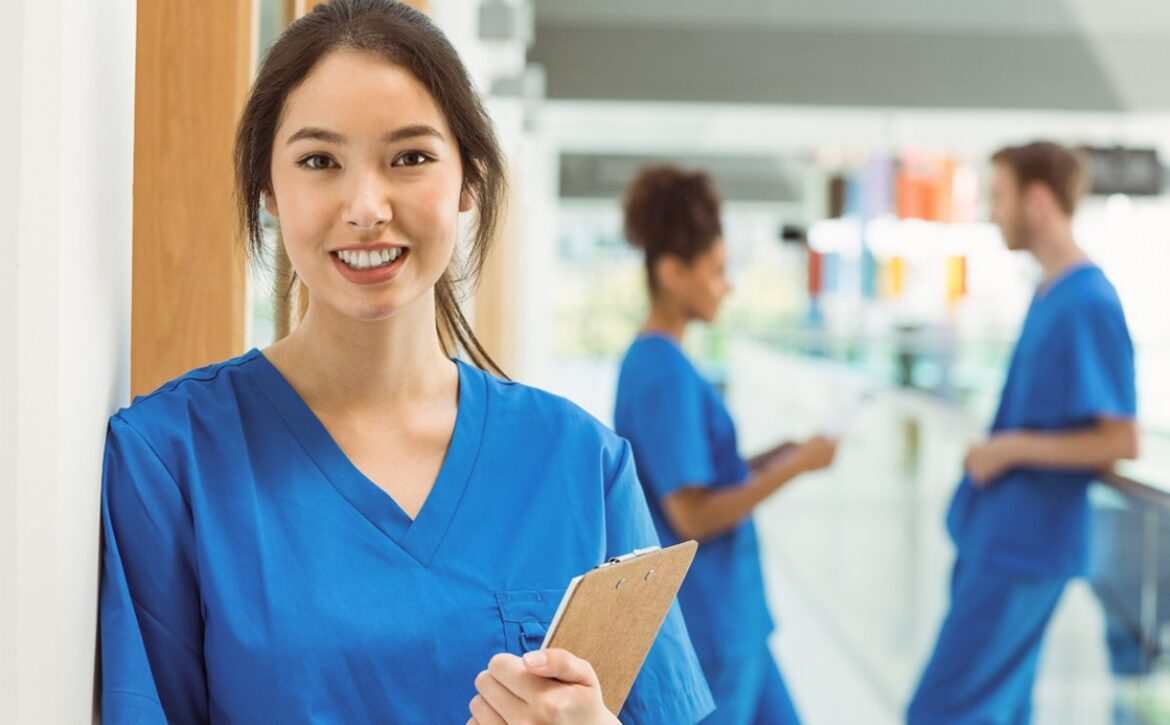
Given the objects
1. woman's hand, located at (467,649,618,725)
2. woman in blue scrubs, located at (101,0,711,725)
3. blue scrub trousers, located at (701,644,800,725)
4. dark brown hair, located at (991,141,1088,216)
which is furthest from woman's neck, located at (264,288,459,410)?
dark brown hair, located at (991,141,1088,216)

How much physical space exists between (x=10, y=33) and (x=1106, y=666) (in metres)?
3.51

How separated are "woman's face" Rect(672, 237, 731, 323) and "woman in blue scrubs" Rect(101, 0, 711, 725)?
1.63 meters

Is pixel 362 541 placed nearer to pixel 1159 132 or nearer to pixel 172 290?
pixel 172 290

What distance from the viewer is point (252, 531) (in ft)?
4.04

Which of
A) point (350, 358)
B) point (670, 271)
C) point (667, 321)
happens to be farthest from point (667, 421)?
point (350, 358)

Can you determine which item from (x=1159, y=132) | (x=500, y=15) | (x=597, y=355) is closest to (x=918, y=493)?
(x=500, y=15)

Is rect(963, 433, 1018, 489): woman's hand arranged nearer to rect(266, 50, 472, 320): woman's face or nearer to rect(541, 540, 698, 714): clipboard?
rect(541, 540, 698, 714): clipboard

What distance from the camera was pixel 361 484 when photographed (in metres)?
1.31

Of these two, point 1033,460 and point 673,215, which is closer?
point 673,215

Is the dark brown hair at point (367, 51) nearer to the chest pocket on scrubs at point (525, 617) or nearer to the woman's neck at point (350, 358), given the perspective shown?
the woman's neck at point (350, 358)

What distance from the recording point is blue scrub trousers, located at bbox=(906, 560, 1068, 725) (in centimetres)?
376

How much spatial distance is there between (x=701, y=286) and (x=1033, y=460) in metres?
1.10

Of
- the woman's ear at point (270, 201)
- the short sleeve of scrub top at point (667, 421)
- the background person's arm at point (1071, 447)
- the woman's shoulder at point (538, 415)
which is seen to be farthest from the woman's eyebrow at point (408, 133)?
the background person's arm at point (1071, 447)

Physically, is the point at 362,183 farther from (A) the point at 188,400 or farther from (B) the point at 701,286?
(B) the point at 701,286
